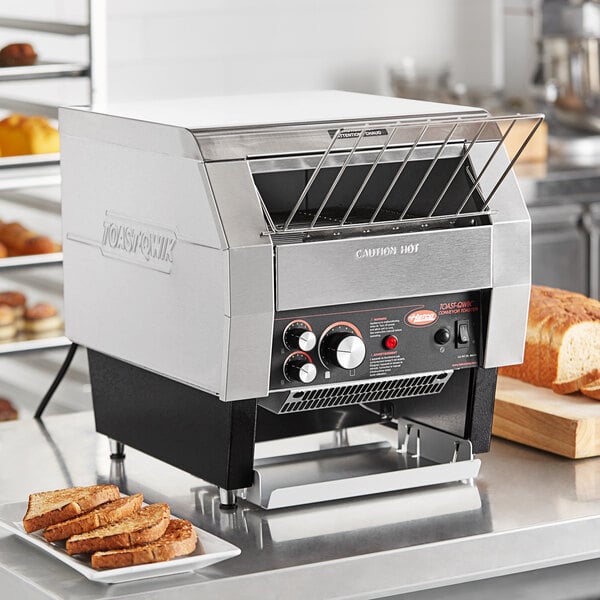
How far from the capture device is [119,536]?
1319 millimetres

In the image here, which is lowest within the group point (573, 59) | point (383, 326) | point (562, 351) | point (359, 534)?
point (359, 534)

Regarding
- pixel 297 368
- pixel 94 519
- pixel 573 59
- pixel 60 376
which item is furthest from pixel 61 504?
pixel 573 59

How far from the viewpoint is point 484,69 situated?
4.77 m

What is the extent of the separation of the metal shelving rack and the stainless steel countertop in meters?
1.52

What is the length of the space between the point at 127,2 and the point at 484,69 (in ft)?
4.58

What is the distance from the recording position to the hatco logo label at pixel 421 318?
1.54 meters

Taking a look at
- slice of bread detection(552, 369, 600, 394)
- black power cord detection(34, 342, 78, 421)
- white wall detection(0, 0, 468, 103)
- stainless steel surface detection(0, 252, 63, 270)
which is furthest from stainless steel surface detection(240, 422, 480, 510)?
white wall detection(0, 0, 468, 103)

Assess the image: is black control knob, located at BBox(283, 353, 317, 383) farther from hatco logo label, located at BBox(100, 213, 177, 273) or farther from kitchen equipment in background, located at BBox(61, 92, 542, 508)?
hatco logo label, located at BBox(100, 213, 177, 273)

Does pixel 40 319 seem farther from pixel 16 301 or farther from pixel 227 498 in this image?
pixel 227 498

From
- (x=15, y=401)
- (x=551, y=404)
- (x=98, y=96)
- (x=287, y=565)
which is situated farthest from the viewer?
(x=15, y=401)

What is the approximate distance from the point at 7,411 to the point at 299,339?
82.2 inches

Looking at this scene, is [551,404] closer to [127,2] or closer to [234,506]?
[234,506]

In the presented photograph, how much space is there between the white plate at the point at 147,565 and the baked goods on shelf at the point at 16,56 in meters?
2.03

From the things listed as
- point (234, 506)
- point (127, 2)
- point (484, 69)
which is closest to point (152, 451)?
point (234, 506)
